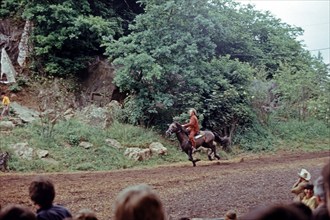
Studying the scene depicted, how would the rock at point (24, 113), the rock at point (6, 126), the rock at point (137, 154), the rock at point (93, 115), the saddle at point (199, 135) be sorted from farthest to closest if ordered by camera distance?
the rock at point (93, 115) → the rock at point (24, 113) → the rock at point (6, 126) → the rock at point (137, 154) → the saddle at point (199, 135)

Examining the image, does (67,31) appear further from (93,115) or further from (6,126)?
(6,126)

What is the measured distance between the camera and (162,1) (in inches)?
837

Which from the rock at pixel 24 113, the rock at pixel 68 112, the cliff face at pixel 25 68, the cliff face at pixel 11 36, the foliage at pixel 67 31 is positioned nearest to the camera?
the rock at pixel 24 113

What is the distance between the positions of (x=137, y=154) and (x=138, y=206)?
1466 centimetres

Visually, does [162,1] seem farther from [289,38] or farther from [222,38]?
[289,38]

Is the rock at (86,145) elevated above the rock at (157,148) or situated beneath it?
elevated above

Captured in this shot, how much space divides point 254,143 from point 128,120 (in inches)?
230

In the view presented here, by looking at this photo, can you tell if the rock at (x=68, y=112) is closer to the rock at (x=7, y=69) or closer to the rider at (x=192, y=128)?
the rock at (x=7, y=69)

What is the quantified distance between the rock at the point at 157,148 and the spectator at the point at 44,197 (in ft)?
46.6

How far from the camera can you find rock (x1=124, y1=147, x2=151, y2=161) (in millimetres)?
16797

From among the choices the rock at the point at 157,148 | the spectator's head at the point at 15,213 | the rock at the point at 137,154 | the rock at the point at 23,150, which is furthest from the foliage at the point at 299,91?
the spectator's head at the point at 15,213

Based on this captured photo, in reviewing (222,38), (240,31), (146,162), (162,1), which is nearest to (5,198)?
(146,162)

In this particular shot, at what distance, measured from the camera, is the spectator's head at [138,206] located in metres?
2.21

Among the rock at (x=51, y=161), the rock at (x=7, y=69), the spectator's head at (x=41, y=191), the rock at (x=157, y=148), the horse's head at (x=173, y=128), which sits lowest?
the rock at (x=51, y=161)
